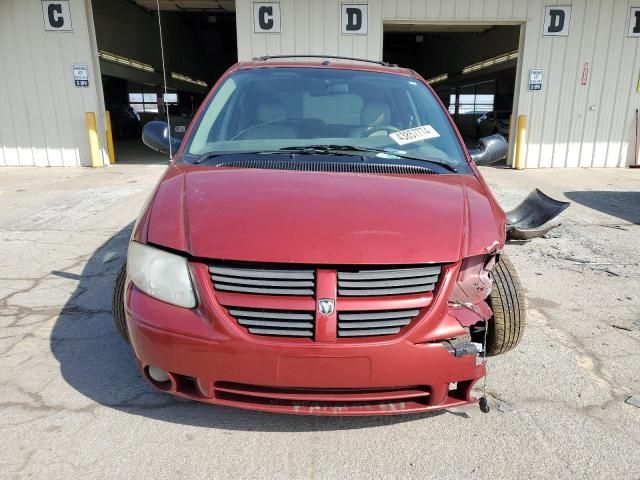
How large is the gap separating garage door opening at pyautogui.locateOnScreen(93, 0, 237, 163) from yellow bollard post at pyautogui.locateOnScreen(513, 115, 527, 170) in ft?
24.5

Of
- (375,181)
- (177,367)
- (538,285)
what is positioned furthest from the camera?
(538,285)

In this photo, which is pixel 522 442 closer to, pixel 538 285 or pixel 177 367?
pixel 177 367

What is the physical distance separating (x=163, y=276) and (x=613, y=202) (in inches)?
303

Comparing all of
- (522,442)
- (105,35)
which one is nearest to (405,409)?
(522,442)

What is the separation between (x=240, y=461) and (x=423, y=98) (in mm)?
2519

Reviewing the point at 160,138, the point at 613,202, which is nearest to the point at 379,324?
the point at 160,138

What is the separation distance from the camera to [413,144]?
2877 millimetres

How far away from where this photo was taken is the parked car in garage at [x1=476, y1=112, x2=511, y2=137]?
19.0 metres

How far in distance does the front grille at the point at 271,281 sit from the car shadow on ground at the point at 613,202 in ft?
19.7

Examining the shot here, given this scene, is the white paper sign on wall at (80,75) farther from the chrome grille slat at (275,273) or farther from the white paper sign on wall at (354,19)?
the chrome grille slat at (275,273)

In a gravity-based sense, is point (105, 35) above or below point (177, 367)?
above

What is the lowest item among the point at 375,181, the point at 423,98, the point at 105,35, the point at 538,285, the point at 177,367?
A: the point at 538,285

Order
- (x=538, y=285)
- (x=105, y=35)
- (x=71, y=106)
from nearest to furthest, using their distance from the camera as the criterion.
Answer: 1. (x=538, y=285)
2. (x=71, y=106)
3. (x=105, y=35)

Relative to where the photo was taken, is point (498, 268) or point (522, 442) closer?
point (522, 442)
